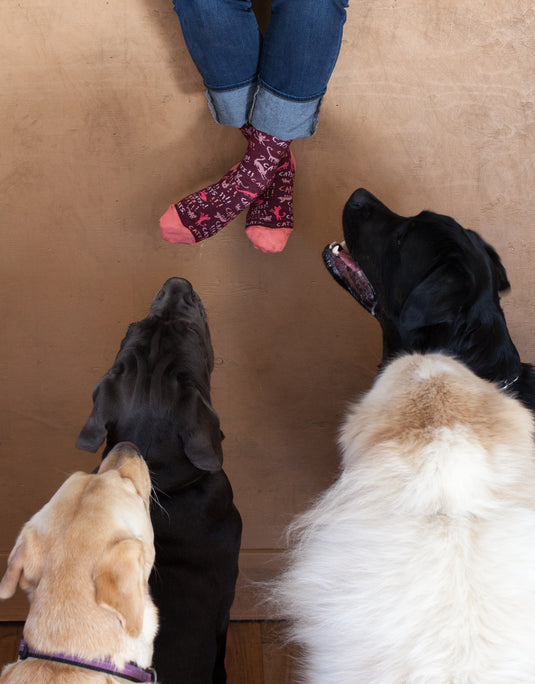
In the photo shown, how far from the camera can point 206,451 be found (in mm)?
1134

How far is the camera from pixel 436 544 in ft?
2.68

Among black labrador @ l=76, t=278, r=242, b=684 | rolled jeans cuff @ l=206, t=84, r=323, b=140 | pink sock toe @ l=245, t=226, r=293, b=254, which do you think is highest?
rolled jeans cuff @ l=206, t=84, r=323, b=140

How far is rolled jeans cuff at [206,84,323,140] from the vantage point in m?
1.38

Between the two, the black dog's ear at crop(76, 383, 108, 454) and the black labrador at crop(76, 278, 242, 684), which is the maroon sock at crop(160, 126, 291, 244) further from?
the black dog's ear at crop(76, 383, 108, 454)

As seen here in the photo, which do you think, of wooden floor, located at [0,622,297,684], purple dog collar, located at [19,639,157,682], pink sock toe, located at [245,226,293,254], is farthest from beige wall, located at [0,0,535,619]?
purple dog collar, located at [19,639,157,682]

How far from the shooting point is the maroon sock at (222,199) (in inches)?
58.1

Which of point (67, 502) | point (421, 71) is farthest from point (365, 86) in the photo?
point (67, 502)

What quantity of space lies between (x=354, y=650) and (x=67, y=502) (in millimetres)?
589

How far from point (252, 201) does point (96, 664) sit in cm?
123

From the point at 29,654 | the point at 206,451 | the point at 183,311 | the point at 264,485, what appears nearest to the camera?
the point at 29,654

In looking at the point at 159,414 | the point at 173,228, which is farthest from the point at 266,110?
the point at 159,414

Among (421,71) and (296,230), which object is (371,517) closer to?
(296,230)

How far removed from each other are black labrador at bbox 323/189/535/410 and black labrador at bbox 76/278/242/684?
1.71 feet

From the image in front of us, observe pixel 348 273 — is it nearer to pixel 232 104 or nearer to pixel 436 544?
pixel 232 104
